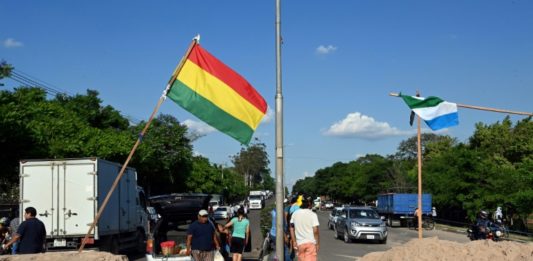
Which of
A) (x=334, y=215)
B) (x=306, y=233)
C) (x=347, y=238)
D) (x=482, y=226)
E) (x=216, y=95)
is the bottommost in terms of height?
(x=347, y=238)

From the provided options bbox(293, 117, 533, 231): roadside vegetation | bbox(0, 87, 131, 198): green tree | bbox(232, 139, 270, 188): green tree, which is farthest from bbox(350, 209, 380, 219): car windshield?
bbox(232, 139, 270, 188): green tree

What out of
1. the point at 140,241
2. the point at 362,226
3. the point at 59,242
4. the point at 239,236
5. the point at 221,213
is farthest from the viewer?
the point at 221,213

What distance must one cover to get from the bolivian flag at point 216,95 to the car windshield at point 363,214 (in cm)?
1825

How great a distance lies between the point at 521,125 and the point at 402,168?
25.1 metres

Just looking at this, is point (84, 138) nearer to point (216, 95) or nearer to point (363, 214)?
point (363, 214)

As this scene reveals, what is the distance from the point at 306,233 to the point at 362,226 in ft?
51.5

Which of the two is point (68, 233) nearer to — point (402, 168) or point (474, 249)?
point (474, 249)

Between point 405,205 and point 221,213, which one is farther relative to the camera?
point 221,213

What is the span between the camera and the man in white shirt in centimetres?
1076

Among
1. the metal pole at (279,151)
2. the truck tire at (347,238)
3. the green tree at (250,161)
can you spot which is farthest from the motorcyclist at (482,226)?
the green tree at (250,161)

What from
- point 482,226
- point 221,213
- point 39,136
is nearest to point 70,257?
point 482,226

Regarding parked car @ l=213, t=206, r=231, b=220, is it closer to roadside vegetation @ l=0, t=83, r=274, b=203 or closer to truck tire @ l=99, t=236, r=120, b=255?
roadside vegetation @ l=0, t=83, r=274, b=203

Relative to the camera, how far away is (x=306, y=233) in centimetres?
1079

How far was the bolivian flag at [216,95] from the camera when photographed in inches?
380
